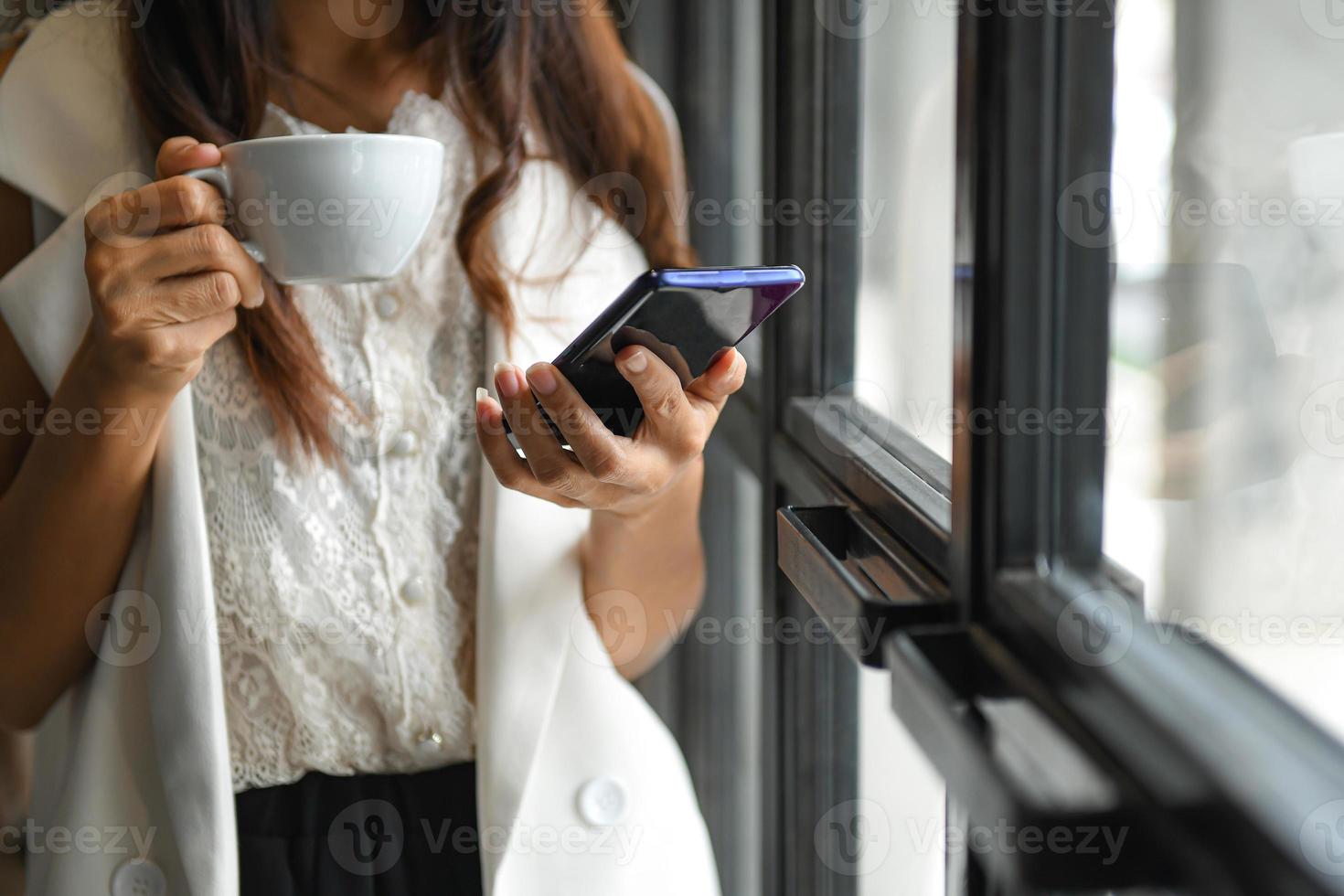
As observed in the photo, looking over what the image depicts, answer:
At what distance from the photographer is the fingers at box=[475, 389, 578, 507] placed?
2.09 feet

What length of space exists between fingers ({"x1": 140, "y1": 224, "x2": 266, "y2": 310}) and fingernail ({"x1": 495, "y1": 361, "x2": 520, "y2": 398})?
0.18m

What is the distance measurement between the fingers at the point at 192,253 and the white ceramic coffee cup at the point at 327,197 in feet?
0.05

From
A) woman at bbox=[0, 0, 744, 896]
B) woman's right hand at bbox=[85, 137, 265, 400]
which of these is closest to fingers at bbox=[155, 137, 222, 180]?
woman's right hand at bbox=[85, 137, 265, 400]

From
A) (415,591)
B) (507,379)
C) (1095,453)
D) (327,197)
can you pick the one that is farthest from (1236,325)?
(415,591)

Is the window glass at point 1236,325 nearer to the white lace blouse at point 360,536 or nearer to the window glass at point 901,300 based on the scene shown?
the window glass at point 901,300

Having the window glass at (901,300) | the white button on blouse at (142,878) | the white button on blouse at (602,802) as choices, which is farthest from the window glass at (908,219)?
the white button on blouse at (142,878)

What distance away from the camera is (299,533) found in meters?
0.79

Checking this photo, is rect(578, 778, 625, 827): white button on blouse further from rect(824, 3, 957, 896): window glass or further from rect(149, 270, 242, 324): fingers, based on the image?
rect(149, 270, 242, 324): fingers

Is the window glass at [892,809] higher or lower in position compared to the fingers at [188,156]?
lower

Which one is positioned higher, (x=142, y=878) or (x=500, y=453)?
(x=500, y=453)

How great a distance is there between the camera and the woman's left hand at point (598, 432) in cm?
58

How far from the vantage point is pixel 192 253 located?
630 millimetres

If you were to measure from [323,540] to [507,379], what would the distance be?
0.28 m

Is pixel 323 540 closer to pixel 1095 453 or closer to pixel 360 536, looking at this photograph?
pixel 360 536
